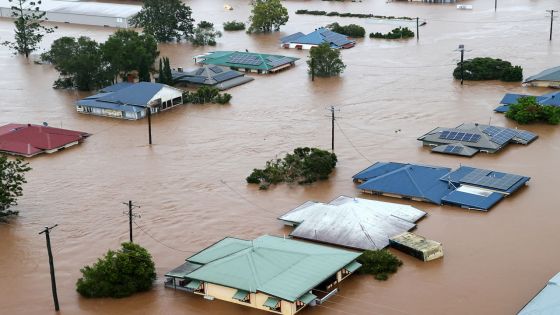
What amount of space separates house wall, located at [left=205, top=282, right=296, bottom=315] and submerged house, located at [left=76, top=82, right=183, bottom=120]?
20.1 meters

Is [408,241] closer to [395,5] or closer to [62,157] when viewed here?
[62,157]

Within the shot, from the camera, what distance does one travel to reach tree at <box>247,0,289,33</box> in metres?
63.3

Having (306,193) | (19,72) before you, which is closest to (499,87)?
→ (306,193)

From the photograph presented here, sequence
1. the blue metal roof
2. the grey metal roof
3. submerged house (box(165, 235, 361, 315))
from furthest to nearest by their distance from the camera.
→ the blue metal roof
the grey metal roof
submerged house (box(165, 235, 361, 315))

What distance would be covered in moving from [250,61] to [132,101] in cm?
1097

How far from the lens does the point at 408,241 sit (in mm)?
25703

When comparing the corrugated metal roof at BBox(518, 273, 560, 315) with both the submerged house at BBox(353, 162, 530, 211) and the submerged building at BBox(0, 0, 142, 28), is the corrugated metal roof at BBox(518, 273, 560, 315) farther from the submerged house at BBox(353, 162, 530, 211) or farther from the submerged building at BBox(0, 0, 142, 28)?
the submerged building at BBox(0, 0, 142, 28)

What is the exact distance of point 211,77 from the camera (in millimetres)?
48094

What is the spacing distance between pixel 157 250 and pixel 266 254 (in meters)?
4.58

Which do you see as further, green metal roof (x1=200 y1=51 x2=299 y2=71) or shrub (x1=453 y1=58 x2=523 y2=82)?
green metal roof (x1=200 y1=51 x2=299 y2=71)

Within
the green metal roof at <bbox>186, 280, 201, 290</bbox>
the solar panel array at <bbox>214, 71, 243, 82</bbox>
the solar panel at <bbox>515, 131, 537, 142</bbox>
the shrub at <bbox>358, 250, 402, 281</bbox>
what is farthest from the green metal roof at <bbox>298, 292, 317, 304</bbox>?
the solar panel array at <bbox>214, 71, 243, 82</bbox>

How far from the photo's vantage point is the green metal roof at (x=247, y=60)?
51.3m

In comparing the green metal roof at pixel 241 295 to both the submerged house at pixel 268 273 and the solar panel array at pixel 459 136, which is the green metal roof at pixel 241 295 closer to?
the submerged house at pixel 268 273

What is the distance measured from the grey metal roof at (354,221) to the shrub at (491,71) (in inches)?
798
